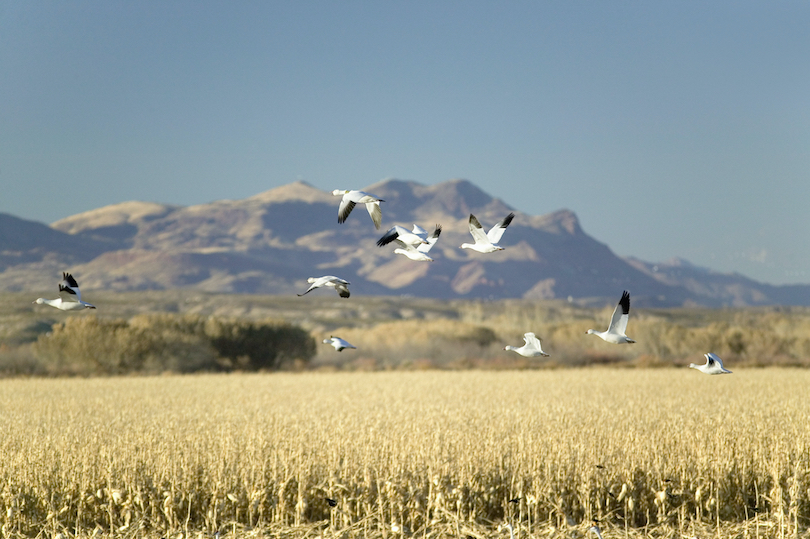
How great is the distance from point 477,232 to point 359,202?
4.52ft

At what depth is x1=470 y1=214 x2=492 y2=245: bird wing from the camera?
839 centimetres

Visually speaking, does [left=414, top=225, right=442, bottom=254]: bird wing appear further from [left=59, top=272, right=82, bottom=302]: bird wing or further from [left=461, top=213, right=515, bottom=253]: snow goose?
[left=59, top=272, right=82, bottom=302]: bird wing

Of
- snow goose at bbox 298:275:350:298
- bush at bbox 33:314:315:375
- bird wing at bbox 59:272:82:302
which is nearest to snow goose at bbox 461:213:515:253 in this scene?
snow goose at bbox 298:275:350:298

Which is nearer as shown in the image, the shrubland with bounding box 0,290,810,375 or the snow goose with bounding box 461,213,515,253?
the snow goose with bounding box 461,213,515,253

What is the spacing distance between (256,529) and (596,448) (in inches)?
286

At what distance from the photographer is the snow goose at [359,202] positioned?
8211mm

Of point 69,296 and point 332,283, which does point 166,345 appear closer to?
point 69,296

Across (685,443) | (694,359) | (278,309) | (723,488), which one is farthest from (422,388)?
(278,309)

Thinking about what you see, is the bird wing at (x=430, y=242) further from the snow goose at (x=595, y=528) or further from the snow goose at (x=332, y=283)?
the snow goose at (x=595, y=528)

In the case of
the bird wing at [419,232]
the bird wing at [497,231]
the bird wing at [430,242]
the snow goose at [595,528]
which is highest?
the bird wing at [497,231]

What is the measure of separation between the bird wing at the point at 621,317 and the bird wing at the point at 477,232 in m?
1.75

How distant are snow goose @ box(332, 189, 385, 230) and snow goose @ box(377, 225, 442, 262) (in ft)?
0.66

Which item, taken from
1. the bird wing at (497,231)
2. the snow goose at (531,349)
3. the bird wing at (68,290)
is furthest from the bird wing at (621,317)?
the bird wing at (68,290)

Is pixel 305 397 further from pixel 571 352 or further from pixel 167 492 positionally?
pixel 571 352
